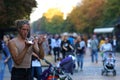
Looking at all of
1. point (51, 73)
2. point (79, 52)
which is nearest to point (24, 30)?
point (51, 73)

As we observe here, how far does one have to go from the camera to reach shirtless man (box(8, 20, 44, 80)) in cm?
645

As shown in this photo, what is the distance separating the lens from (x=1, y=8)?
84.1ft

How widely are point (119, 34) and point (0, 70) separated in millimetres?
34181

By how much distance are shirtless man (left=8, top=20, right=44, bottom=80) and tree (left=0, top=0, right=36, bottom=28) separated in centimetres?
1926

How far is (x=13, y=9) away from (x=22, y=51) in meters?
21.0

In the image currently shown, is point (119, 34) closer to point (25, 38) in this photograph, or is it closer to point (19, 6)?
point (19, 6)

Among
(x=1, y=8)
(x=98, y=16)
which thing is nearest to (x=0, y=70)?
(x=1, y=8)

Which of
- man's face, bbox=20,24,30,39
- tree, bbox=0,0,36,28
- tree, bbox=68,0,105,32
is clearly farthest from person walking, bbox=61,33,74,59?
tree, bbox=68,0,105,32

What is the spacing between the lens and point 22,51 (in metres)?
6.32

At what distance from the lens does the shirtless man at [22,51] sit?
6.45m

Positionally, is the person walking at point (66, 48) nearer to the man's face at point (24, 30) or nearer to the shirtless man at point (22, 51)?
the shirtless man at point (22, 51)

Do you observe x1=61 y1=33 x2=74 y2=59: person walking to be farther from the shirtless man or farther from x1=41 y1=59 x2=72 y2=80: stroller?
the shirtless man

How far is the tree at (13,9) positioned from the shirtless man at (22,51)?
19.3 metres

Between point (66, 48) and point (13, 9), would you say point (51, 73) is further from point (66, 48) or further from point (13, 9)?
point (13, 9)
